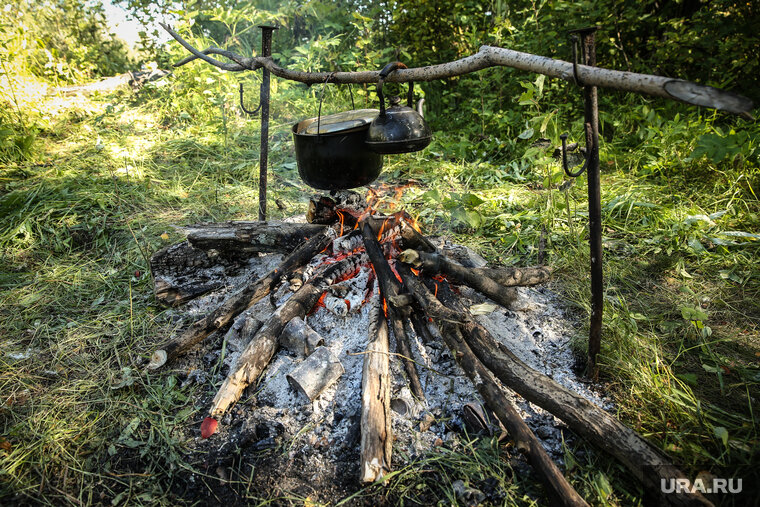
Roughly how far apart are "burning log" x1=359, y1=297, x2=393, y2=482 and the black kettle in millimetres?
1082

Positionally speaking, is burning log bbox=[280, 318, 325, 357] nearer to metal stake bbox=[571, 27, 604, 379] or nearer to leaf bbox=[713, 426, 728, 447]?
metal stake bbox=[571, 27, 604, 379]

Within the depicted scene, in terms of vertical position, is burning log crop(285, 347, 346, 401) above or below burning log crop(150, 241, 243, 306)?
below

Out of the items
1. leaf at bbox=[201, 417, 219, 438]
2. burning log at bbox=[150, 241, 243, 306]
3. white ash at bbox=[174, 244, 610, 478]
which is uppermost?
burning log at bbox=[150, 241, 243, 306]

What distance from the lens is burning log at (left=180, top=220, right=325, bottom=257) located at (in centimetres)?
312

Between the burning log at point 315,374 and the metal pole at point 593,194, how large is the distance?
54.2 inches

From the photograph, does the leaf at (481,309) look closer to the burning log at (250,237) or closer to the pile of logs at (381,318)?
the pile of logs at (381,318)

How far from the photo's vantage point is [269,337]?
2418mm

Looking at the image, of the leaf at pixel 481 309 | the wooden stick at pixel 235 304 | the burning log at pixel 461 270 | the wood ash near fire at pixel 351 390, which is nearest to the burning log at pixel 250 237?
the wooden stick at pixel 235 304

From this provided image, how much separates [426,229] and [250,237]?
1649mm

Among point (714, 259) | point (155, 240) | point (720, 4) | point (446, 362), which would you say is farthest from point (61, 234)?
point (720, 4)

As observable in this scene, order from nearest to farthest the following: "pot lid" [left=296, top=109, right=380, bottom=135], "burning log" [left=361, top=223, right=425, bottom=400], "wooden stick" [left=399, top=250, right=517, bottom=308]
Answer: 1. "burning log" [left=361, top=223, right=425, bottom=400]
2. "wooden stick" [left=399, top=250, right=517, bottom=308]
3. "pot lid" [left=296, top=109, right=380, bottom=135]

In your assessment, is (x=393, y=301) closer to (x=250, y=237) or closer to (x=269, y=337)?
(x=269, y=337)

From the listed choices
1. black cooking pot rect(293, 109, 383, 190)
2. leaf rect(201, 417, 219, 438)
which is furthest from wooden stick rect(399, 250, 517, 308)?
leaf rect(201, 417, 219, 438)

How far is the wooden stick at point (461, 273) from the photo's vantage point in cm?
264
